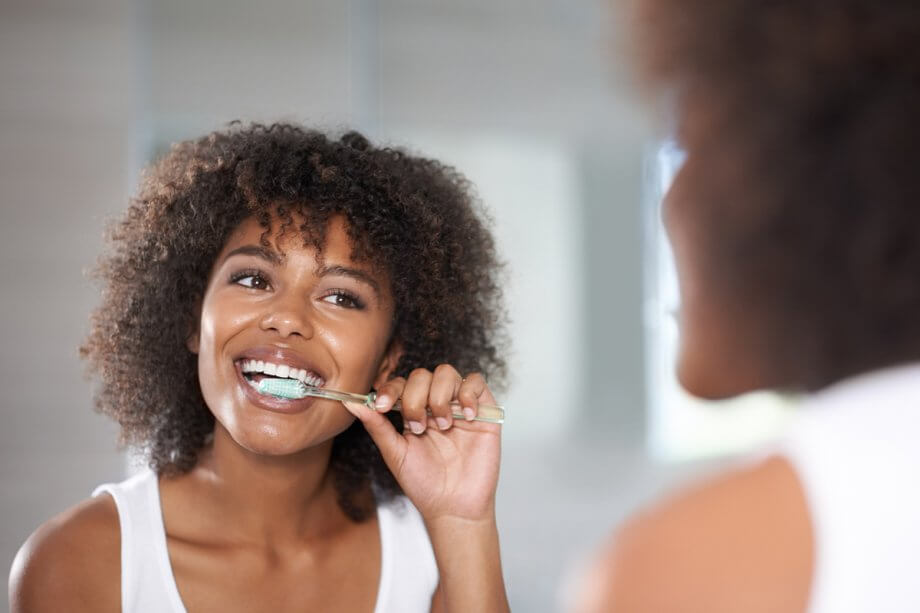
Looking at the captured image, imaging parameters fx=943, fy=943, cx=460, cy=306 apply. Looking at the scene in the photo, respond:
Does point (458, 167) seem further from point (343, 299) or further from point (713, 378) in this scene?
point (713, 378)

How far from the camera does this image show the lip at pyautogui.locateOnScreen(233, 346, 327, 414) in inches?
44.0

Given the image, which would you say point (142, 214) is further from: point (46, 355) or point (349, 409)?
point (46, 355)

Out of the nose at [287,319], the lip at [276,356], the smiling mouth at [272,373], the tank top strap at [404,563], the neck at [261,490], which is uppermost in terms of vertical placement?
the nose at [287,319]

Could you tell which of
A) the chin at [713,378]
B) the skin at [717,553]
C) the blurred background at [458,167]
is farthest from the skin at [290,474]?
the blurred background at [458,167]

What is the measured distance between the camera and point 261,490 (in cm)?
125

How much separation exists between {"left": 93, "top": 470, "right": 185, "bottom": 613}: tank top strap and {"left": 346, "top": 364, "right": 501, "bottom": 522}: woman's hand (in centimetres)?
31

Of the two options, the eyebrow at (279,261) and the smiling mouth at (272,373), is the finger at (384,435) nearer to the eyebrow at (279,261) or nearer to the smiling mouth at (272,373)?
the smiling mouth at (272,373)

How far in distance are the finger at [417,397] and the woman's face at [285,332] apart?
105mm

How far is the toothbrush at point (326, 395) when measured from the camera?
1.08 metres

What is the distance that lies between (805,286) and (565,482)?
2.67m

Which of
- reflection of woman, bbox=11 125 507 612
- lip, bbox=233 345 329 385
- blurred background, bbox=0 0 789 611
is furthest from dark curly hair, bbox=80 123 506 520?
blurred background, bbox=0 0 789 611

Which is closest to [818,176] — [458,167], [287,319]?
[287,319]

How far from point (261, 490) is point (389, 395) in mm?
265

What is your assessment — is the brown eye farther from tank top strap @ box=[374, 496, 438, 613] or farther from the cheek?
tank top strap @ box=[374, 496, 438, 613]
